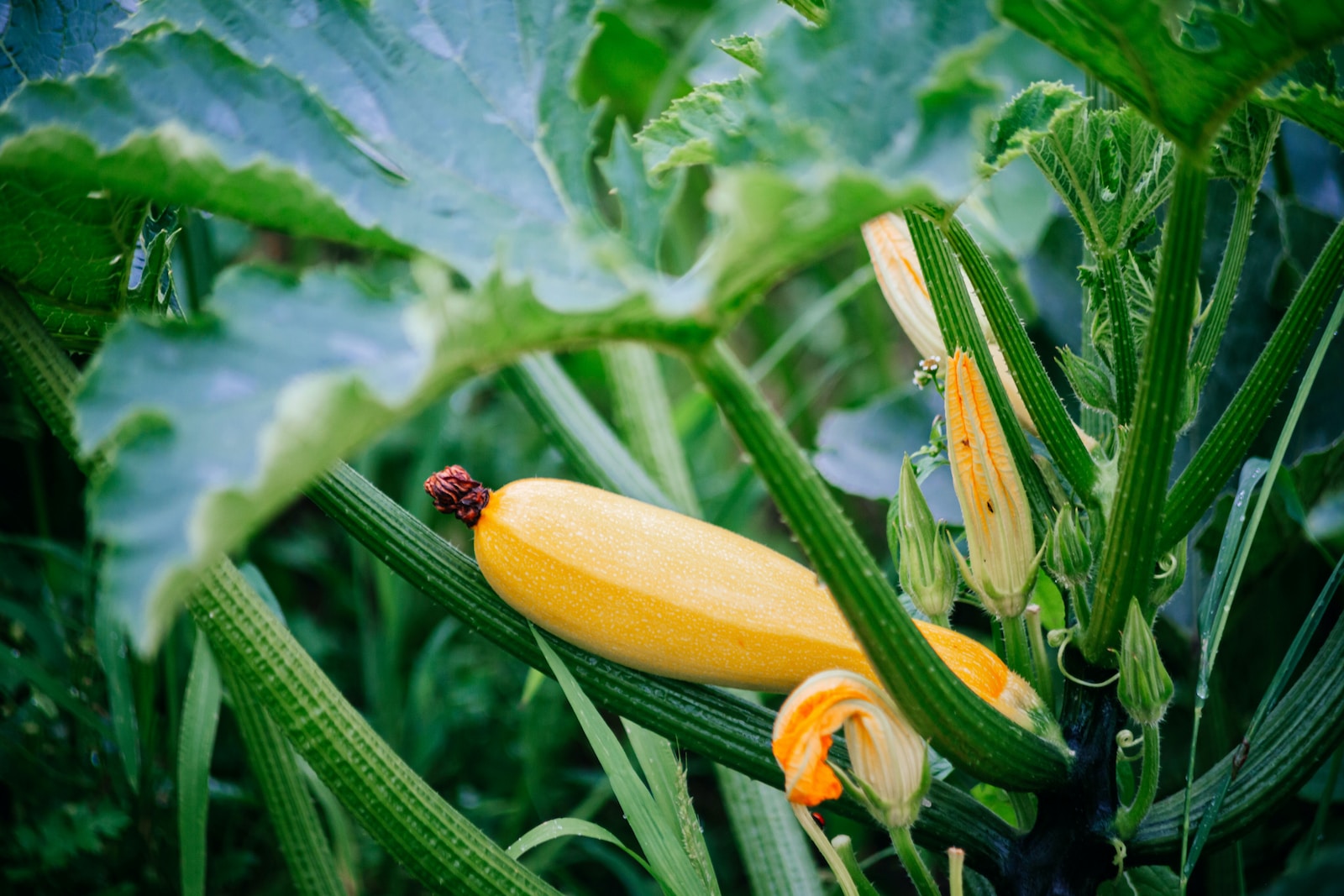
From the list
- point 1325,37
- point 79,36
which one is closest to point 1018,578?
point 1325,37

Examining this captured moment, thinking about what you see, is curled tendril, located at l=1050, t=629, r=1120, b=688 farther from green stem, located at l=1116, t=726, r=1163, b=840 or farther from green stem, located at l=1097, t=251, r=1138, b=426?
green stem, located at l=1097, t=251, r=1138, b=426

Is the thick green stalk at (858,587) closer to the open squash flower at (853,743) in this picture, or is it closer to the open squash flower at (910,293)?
the open squash flower at (853,743)

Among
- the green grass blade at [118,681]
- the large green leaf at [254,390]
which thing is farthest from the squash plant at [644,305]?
the green grass blade at [118,681]

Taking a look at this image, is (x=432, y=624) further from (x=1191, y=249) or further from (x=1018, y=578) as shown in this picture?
(x=1191, y=249)

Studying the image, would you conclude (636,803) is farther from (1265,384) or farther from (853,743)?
(1265,384)

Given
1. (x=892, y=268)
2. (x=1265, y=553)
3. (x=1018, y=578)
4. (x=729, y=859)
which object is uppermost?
(x=892, y=268)

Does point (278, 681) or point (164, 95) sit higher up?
point (164, 95)

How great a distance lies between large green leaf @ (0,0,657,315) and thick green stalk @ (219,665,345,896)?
586 millimetres

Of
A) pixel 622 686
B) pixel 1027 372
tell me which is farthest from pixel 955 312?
pixel 622 686

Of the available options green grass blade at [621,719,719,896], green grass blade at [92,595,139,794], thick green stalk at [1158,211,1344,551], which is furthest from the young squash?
green grass blade at [92,595,139,794]

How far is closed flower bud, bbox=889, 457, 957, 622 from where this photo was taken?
0.78 metres

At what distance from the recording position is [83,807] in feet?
3.72

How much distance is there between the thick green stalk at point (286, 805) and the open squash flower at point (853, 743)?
23.2 inches

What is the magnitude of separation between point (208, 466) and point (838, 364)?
4.81ft
